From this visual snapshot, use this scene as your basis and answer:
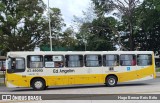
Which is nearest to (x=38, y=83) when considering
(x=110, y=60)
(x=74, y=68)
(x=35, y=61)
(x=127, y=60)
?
(x=35, y=61)

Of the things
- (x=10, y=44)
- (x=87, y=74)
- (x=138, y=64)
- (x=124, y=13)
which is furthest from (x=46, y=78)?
(x=124, y=13)

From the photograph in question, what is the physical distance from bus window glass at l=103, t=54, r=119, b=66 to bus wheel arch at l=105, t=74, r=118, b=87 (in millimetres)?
838

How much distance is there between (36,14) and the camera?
50.3 metres

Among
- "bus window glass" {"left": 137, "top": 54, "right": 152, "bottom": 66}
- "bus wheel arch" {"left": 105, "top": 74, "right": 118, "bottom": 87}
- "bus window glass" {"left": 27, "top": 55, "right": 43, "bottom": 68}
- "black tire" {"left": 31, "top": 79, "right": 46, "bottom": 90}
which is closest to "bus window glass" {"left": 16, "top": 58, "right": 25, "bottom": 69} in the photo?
"bus window glass" {"left": 27, "top": 55, "right": 43, "bottom": 68}

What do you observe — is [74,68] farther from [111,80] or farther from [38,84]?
[111,80]

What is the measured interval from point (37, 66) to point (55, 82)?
1615mm

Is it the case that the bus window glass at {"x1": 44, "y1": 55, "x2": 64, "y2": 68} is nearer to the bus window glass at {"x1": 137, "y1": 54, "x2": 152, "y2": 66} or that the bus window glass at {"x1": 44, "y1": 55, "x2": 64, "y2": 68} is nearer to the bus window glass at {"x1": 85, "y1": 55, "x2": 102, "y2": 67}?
the bus window glass at {"x1": 85, "y1": 55, "x2": 102, "y2": 67}

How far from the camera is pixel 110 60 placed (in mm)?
28031

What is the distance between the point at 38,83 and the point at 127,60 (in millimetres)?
6556

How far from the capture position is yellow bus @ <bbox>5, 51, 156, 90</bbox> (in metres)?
26.2

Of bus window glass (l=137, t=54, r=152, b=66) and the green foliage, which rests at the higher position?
the green foliage

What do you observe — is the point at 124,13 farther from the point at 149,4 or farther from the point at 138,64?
the point at 138,64

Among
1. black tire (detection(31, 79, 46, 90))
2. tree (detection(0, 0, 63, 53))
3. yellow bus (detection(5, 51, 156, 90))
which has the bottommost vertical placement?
black tire (detection(31, 79, 46, 90))

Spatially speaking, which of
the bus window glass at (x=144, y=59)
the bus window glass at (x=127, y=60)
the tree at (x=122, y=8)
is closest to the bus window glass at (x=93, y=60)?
the bus window glass at (x=127, y=60)
